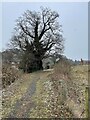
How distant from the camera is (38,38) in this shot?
37062 mm

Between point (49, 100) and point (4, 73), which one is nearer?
point (49, 100)

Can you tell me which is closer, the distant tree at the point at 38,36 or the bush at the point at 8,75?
the bush at the point at 8,75

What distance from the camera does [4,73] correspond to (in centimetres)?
2114

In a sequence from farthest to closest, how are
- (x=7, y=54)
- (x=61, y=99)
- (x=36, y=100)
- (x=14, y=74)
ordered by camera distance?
(x=7, y=54)
(x=14, y=74)
(x=36, y=100)
(x=61, y=99)

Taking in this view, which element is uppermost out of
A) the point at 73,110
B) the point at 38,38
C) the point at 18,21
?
the point at 18,21

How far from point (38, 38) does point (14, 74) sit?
14.9 meters

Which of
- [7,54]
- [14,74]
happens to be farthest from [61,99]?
[7,54]

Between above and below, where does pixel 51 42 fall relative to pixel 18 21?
below

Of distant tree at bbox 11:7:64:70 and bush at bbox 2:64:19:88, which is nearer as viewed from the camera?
bush at bbox 2:64:19:88

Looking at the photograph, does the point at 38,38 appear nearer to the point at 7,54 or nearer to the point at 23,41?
the point at 23,41

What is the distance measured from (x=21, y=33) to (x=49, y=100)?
26847mm

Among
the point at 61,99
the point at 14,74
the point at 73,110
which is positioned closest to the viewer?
the point at 73,110

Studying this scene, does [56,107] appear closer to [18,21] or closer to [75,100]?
[75,100]

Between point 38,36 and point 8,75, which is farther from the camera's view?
point 38,36
